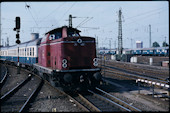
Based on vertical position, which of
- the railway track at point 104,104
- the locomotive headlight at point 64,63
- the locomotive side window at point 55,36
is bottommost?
the railway track at point 104,104

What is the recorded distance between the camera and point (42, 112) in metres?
6.85

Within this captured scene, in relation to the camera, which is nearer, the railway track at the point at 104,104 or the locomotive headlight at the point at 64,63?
the railway track at the point at 104,104

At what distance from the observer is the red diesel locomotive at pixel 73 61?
9.14 m

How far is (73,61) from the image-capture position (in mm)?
9570

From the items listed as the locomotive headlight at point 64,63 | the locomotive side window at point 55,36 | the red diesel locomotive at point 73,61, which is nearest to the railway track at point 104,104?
the red diesel locomotive at point 73,61

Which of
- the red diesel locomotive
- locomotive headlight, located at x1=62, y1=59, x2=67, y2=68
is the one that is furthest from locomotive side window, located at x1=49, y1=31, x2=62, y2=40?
locomotive headlight, located at x1=62, y1=59, x2=67, y2=68

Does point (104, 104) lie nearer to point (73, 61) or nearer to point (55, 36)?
point (73, 61)

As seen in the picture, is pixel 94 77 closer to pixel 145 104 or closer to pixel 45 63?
pixel 145 104

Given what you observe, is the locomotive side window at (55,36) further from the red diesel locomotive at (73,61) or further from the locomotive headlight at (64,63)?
the locomotive headlight at (64,63)

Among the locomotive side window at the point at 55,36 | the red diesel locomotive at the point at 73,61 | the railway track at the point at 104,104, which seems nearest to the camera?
the railway track at the point at 104,104

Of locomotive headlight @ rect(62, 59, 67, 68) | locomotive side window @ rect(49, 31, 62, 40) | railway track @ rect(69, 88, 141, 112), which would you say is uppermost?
locomotive side window @ rect(49, 31, 62, 40)

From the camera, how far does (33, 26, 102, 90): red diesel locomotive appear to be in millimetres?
9141

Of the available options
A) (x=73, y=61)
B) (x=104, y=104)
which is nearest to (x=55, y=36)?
(x=73, y=61)

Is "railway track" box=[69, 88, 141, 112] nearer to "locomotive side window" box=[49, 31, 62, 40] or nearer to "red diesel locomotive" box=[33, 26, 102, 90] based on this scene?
"red diesel locomotive" box=[33, 26, 102, 90]
